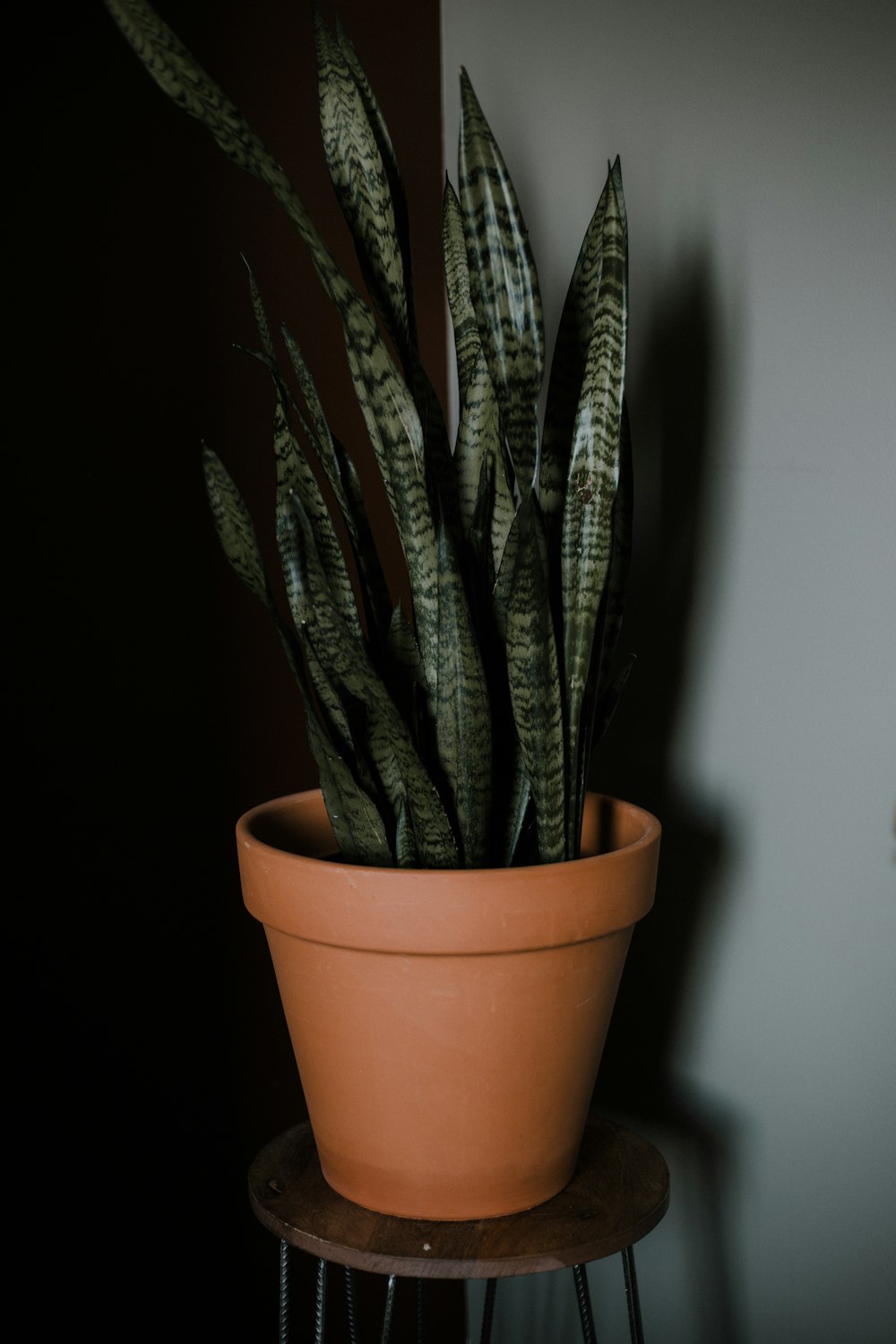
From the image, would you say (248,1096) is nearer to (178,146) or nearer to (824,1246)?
(824,1246)

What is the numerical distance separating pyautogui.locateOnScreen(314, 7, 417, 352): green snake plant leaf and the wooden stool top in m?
0.52

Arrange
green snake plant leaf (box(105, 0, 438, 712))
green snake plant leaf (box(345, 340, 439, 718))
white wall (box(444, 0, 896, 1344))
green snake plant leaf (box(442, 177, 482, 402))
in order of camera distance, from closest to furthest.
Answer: green snake plant leaf (box(105, 0, 438, 712)), green snake plant leaf (box(345, 340, 439, 718)), green snake plant leaf (box(442, 177, 482, 402)), white wall (box(444, 0, 896, 1344))

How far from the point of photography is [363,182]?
2.17 ft

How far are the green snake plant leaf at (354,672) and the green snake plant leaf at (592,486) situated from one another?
0.09m

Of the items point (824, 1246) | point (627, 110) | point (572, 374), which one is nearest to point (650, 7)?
point (627, 110)

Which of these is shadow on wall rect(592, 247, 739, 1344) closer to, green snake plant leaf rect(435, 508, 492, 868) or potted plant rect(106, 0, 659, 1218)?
A: potted plant rect(106, 0, 659, 1218)

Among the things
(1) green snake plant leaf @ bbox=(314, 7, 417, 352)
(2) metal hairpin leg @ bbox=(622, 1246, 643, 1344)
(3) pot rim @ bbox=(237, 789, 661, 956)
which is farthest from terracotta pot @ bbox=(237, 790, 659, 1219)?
(1) green snake plant leaf @ bbox=(314, 7, 417, 352)

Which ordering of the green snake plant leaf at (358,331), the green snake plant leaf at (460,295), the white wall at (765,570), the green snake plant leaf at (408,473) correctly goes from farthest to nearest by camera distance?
the white wall at (765,570), the green snake plant leaf at (460,295), the green snake plant leaf at (408,473), the green snake plant leaf at (358,331)

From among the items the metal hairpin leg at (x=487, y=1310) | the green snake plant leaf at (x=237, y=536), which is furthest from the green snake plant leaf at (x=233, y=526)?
the metal hairpin leg at (x=487, y=1310)

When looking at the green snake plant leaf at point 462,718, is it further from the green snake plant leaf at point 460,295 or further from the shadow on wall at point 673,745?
the shadow on wall at point 673,745

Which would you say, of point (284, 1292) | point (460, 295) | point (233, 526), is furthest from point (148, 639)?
point (284, 1292)

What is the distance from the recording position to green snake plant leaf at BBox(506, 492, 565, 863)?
590 millimetres

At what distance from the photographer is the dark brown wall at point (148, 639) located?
76cm

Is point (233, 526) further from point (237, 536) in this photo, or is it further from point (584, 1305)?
point (584, 1305)
